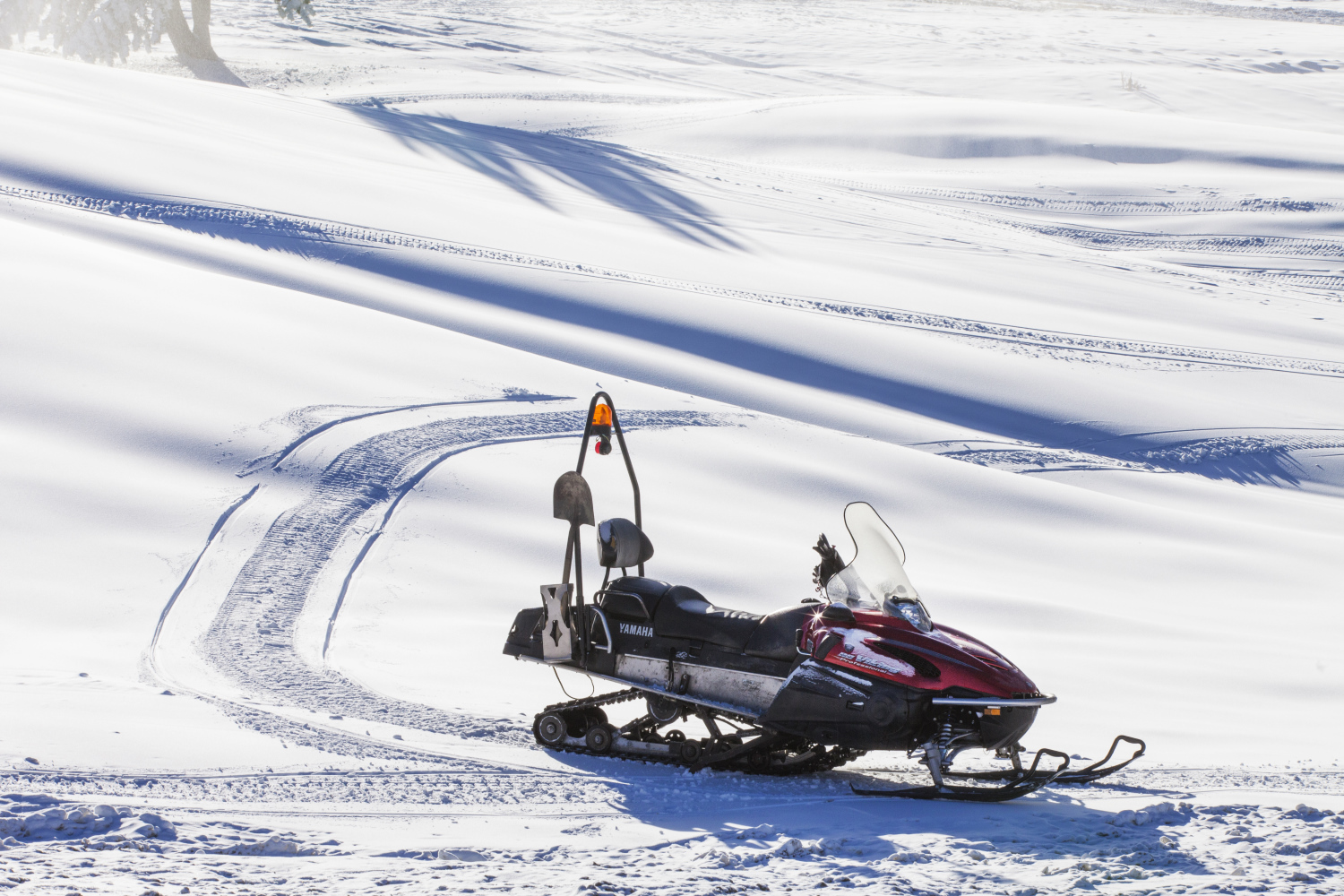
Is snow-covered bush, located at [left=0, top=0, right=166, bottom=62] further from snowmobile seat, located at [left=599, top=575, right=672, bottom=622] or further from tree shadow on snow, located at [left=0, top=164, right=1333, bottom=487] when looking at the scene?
snowmobile seat, located at [left=599, top=575, right=672, bottom=622]

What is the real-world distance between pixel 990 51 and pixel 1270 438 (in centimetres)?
2079

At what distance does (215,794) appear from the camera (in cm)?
362

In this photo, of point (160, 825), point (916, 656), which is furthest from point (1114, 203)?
point (160, 825)

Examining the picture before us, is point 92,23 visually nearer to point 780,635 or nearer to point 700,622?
point 700,622

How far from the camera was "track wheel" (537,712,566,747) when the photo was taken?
4.40 metres

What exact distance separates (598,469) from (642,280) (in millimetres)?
3870

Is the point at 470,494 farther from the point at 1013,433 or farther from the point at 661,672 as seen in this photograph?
the point at 1013,433

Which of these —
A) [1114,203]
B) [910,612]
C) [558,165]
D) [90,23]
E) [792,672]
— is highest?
[90,23]

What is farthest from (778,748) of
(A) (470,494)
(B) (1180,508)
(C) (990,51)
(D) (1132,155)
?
(C) (990,51)

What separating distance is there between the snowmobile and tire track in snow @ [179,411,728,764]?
0.40 meters

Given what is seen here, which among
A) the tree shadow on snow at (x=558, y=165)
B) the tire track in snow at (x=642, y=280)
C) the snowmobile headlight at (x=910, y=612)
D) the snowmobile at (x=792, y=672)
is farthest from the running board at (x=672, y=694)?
the tree shadow on snow at (x=558, y=165)

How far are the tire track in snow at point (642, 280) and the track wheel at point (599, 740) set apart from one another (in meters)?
6.60

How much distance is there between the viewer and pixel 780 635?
14.1 feet

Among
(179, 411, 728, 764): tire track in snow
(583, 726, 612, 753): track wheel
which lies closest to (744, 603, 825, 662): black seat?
(583, 726, 612, 753): track wheel
